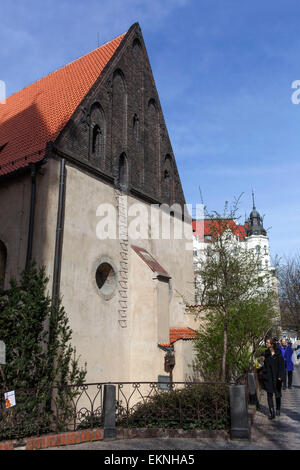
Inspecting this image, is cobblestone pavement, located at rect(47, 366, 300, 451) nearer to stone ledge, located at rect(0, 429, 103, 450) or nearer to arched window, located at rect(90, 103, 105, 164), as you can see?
stone ledge, located at rect(0, 429, 103, 450)

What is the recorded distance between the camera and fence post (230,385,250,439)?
7.80m

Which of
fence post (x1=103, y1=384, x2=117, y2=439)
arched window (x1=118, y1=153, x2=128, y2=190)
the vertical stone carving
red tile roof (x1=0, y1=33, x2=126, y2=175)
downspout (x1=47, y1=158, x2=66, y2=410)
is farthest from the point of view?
arched window (x1=118, y1=153, x2=128, y2=190)

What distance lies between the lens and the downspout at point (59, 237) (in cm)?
1074

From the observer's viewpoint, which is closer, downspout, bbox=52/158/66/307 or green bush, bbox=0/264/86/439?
green bush, bbox=0/264/86/439

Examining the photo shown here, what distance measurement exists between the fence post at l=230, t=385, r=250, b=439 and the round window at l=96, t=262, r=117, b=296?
5812mm

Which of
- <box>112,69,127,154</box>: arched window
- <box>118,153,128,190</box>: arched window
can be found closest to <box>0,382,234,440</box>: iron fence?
<box>118,153,128,190</box>: arched window

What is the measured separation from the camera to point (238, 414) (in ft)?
25.9

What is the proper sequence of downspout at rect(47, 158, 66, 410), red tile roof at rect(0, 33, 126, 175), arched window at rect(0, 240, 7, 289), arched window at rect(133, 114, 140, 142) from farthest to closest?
arched window at rect(133, 114, 140, 142) < red tile roof at rect(0, 33, 126, 175) < arched window at rect(0, 240, 7, 289) < downspout at rect(47, 158, 66, 410)

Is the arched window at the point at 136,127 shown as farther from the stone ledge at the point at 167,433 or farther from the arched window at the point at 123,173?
the stone ledge at the point at 167,433

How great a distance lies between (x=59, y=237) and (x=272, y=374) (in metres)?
6.34

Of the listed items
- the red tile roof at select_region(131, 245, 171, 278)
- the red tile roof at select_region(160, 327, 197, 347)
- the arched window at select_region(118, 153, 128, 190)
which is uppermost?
the arched window at select_region(118, 153, 128, 190)

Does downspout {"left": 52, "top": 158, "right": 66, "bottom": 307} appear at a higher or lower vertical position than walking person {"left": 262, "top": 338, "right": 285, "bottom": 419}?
higher

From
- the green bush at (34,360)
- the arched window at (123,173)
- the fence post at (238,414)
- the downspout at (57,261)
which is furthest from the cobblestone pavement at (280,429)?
the arched window at (123,173)
